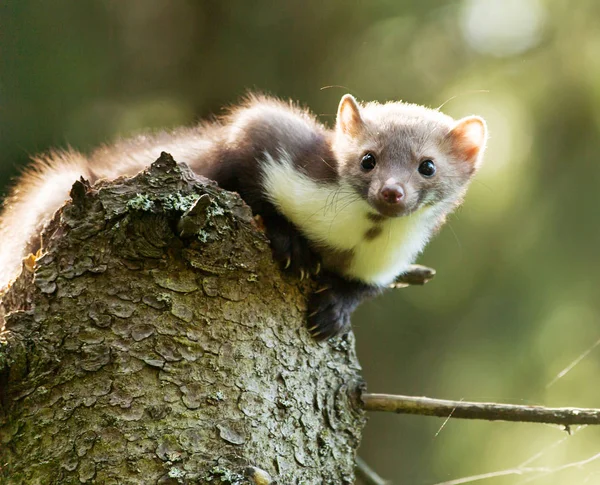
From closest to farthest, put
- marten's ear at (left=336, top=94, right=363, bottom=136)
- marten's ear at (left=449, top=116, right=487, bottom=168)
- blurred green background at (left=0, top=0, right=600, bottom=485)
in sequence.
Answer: marten's ear at (left=336, top=94, right=363, bottom=136) → marten's ear at (left=449, top=116, right=487, bottom=168) → blurred green background at (left=0, top=0, right=600, bottom=485)

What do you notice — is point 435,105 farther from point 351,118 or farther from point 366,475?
point 366,475

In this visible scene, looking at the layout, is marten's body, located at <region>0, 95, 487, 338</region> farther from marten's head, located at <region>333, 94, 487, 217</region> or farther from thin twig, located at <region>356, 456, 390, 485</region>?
thin twig, located at <region>356, 456, 390, 485</region>

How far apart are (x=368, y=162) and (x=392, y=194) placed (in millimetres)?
355

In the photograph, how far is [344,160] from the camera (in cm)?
398

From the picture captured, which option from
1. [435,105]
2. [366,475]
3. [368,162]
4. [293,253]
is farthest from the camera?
[435,105]

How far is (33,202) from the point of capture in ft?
14.1

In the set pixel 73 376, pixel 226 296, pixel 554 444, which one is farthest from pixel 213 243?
pixel 554 444

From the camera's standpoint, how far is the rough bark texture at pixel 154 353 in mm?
2863

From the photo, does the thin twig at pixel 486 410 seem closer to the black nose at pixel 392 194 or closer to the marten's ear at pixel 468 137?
the black nose at pixel 392 194

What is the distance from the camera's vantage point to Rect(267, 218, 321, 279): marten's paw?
3525 mm

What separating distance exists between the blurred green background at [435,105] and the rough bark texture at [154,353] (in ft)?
6.30

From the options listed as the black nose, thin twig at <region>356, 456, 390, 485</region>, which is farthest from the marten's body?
thin twig at <region>356, 456, 390, 485</region>

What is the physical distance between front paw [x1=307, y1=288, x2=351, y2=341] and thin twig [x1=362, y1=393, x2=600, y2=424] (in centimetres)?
36

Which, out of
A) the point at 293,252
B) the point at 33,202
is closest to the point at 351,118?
the point at 293,252
